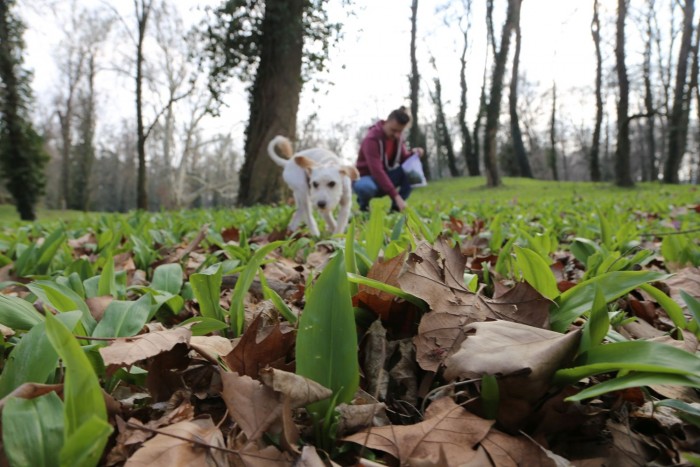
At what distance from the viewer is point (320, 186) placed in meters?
4.26

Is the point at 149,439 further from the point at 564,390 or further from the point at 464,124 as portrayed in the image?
the point at 464,124

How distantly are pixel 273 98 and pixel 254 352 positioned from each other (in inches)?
446

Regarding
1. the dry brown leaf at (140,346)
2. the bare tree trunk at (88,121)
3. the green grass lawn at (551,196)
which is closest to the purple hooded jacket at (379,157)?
the green grass lawn at (551,196)

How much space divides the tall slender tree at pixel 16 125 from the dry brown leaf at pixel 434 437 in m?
24.4

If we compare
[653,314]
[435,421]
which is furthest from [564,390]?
[653,314]

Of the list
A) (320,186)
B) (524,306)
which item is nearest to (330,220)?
(320,186)

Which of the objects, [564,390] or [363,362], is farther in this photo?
[363,362]

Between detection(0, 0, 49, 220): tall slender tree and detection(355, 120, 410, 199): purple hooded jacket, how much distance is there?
19639 millimetres

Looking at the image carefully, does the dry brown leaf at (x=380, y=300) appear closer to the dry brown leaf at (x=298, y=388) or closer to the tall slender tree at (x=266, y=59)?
the dry brown leaf at (x=298, y=388)

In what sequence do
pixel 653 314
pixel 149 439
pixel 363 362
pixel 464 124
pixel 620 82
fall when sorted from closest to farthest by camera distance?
pixel 149 439 < pixel 363 362 < pixel 653 314 < pixel 620 82 < pixel 464 124

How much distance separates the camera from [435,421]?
78 cm

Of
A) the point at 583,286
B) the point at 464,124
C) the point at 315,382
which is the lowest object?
the point at 315,382

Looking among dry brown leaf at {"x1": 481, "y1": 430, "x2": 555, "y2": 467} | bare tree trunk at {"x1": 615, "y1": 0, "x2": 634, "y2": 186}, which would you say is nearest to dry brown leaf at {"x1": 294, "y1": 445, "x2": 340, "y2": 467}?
dry brown leaf at {"x1": 481, "y1": 430, "x2": 555, "y2": 467}

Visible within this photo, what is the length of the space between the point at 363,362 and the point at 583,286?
22.5 inches
